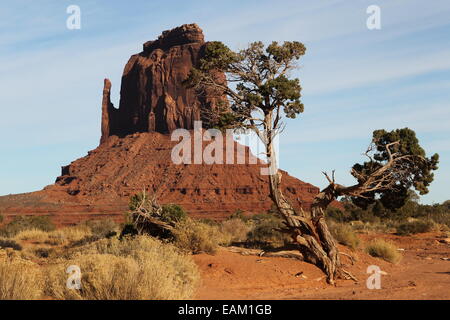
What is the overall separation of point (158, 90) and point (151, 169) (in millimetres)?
20981

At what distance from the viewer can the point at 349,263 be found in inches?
669

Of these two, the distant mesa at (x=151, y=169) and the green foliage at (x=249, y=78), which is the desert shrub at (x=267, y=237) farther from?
the distant mesa at (x=151, y=169)

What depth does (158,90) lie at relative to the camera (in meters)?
95.1

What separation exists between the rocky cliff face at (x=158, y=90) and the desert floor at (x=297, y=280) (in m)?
72.8

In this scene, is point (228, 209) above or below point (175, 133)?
below

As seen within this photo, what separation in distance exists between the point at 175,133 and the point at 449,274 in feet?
244

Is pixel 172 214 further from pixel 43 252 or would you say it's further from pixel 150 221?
pixel 43 252

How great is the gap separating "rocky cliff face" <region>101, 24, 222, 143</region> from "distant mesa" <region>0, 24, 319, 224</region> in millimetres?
187

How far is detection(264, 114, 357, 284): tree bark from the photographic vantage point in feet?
49.4

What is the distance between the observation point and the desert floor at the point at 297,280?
11.1 m

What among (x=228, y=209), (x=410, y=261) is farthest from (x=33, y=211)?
(x=410, y=261)

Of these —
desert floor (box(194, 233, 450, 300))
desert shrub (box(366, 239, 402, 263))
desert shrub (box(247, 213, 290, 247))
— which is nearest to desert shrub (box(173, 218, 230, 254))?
desert floor (box(194, 233, 450, 300))

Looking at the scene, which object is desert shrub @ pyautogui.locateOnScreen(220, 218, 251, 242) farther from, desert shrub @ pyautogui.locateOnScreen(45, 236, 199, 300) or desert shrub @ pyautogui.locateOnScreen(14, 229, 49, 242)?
desert shrub @ pyautogui.locateOnScreen(45, 236, 199, 300)
